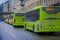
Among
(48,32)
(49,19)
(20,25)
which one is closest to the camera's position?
(49,19)

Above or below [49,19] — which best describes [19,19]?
below

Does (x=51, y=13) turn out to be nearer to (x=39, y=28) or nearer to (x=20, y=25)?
(x=39, y=28)

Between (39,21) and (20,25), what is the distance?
53.0ft

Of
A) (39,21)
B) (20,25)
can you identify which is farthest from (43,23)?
(20,25)

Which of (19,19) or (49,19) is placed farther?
(19,19)

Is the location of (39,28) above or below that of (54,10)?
below

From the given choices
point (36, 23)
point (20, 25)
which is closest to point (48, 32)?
point (36, 23)

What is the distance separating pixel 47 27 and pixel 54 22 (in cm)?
66

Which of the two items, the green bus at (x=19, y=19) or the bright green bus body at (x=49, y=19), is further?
the green bus at (x=19, y=19)

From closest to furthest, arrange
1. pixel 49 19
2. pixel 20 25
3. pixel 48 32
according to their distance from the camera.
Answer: pixel 49 19, pixel 48 32, pixel 20 25

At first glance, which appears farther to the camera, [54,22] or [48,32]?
[48,32]

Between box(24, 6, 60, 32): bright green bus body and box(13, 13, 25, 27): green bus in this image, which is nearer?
box(24, 6, 60, 32): bright green bus body

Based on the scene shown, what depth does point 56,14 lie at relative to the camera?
20562mm

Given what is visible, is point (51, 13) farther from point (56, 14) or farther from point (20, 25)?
point (20, 25)
